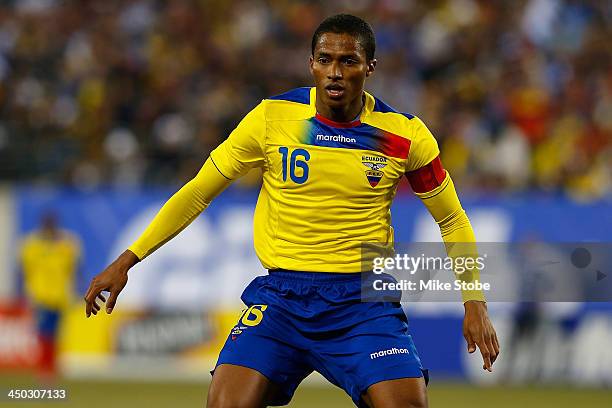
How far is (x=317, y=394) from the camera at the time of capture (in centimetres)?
1354

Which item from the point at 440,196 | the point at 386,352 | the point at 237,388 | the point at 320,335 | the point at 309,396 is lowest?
the point at 237,388

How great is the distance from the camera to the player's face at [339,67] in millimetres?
5906

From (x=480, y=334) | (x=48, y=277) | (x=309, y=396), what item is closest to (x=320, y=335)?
(x=480, y=334)

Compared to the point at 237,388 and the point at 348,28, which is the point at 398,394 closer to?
the point at 237,388

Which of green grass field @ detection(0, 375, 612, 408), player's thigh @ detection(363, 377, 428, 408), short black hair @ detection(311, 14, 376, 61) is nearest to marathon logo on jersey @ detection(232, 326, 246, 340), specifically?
player's thigh @ detection(363, 377, 428, 408)

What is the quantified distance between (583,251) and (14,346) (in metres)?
7.67

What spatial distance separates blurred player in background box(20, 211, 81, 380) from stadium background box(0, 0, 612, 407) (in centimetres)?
29

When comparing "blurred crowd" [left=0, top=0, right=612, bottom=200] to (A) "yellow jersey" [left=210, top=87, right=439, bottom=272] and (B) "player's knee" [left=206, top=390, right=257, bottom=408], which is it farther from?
(B) "player's knee" [left=206, top=390, right=257, bottom=408]

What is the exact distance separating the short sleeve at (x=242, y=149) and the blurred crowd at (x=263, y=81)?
30.8ft

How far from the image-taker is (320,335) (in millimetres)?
5938

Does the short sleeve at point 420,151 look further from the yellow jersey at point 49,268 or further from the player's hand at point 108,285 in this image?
the yellow jersey at point 49,268

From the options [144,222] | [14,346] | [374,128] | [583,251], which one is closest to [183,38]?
[144,222]

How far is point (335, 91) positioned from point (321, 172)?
0.41m

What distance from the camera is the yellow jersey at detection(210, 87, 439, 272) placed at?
6043 millimetres
